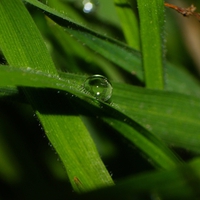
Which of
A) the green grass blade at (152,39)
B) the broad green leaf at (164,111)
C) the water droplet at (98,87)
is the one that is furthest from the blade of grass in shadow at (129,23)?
the water droplet at (98,87)

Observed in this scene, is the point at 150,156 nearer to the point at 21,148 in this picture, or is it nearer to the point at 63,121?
the point at 63,121

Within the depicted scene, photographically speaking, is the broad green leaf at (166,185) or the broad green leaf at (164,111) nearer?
the broad green leaf at (166,185)

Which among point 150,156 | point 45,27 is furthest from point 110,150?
point 45,27

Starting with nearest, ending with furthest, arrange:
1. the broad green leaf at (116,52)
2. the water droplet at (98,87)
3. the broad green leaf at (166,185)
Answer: the broad green leaf at (166,185) → the water droplet at (98,87) → the broad green leaf at (116,52)

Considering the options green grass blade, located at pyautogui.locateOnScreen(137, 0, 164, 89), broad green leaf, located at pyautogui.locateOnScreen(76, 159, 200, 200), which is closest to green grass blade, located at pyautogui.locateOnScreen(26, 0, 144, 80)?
green grass blade, located at pyautogui.locateOnScreen(137, 0, 164, 89)

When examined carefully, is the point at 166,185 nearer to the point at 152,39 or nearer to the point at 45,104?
the point at 45,104

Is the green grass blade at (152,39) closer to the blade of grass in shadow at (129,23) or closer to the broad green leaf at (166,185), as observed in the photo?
the blade of grass in shadow at (129,23)
